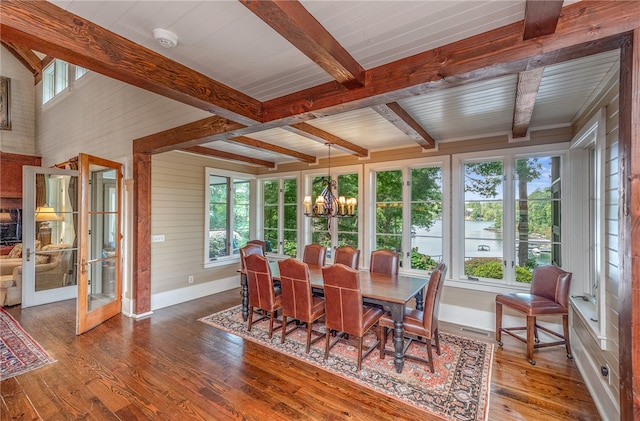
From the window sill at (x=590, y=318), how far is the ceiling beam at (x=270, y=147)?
4376mm

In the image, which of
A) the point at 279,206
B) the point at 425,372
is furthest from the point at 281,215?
the point at 425,372

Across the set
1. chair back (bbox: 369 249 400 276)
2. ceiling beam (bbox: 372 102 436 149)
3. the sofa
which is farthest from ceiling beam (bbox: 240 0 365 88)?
the sofa

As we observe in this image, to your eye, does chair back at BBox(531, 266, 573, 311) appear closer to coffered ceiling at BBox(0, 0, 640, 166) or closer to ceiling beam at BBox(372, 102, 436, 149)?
coffered ceiling at BBox(0, 0, 640, 166)

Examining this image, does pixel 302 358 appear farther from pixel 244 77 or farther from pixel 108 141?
pixel 108 141

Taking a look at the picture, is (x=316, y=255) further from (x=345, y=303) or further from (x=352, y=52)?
(x=352, y=52)

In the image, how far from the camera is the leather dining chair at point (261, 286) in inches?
136

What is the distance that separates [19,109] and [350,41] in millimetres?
9484

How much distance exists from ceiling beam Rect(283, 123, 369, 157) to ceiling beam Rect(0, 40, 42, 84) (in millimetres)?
7826

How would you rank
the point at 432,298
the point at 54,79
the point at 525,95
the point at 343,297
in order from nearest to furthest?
the point at 525,95 < the point at 432,298 < the point at 343,297 < the point at 54,79

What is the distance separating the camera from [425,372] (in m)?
2.77

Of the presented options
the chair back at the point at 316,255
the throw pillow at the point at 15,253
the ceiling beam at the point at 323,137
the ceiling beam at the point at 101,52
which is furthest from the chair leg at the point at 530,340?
the throw pillow at the point at 15,253

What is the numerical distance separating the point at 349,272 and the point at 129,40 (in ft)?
8.32

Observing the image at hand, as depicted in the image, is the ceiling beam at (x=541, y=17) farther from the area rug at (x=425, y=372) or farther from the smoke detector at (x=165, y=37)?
the area rug at (x=425, y=372)

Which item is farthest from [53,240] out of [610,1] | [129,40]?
[610,1]
